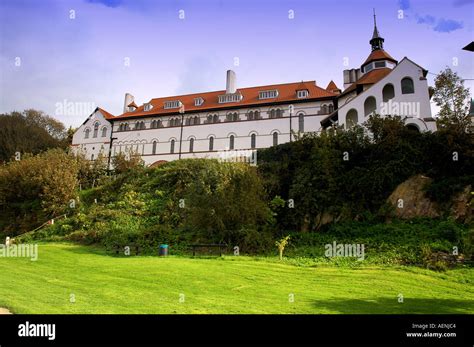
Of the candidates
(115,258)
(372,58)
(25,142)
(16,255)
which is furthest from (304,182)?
(25,142)

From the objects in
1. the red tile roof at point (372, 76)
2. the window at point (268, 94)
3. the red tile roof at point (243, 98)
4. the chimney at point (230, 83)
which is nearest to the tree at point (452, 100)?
the red tile roof at point (372, 76)

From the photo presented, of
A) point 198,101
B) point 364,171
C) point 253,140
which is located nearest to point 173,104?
point 198,101

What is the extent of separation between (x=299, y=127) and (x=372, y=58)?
10.7 meters

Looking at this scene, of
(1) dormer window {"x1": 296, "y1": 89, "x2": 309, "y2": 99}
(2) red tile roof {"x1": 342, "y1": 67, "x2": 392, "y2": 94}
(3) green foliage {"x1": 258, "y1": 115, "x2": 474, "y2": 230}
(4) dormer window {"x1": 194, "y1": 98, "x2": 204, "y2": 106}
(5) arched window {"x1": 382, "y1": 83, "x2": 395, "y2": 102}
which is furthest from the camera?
(4) dormer window {"x1": 194, "y1": 98, "x2": 204, "y2": 106}

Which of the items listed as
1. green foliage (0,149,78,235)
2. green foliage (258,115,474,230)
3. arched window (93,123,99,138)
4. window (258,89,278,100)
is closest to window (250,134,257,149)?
window (258,89,278,100)

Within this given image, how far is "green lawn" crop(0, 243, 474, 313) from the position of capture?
899cm

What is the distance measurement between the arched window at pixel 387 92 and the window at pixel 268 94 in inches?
670

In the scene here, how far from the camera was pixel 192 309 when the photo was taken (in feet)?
28.2

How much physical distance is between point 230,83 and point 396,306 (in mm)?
43790

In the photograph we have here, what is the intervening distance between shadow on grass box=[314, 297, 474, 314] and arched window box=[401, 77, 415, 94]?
2284 cm

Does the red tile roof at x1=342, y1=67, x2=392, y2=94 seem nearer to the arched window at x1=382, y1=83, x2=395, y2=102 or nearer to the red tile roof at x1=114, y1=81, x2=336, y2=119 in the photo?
the arched window at x1=382, y1=83, x2=395, y2=102

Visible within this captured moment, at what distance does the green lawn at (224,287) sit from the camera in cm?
899

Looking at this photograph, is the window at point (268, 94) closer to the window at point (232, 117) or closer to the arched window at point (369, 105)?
the window at point (232, 117)
